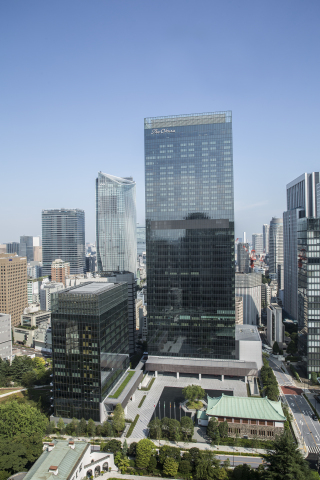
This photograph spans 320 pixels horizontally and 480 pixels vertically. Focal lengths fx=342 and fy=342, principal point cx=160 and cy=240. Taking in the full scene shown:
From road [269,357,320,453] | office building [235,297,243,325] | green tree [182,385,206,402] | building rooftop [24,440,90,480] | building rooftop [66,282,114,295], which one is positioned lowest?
road [269,357,320,453]

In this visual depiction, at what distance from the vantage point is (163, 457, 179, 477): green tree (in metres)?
46.6

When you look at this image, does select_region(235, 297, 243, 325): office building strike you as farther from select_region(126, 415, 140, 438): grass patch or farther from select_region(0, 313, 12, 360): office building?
select_region(0, 313, 12, 360): office building

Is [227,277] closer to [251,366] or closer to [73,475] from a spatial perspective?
[251,366]

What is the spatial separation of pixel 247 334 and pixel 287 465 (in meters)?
46.1

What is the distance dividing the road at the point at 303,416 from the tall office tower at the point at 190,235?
47.4 feet

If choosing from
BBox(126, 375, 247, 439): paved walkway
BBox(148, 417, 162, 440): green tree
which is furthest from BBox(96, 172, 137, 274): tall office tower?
BBox(148, 417, 162, 440): green tree

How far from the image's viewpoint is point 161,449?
49.6 m

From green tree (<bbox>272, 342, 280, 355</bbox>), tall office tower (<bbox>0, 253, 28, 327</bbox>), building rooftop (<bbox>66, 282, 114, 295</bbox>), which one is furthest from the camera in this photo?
tall office tower (<bbox>0, 253, 28, 327</bbox>)

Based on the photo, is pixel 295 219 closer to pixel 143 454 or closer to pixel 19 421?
pixel 143 454

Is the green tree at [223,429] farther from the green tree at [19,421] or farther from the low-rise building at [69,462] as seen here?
the green tree at [19,421]

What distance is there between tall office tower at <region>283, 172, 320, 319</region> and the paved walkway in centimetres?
6856

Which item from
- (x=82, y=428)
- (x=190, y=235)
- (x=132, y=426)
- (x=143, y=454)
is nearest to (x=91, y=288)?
(x=82, y=428)

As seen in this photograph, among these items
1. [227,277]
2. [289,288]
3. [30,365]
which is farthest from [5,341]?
[289,288]

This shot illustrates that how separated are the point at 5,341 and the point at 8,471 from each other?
61.8m
